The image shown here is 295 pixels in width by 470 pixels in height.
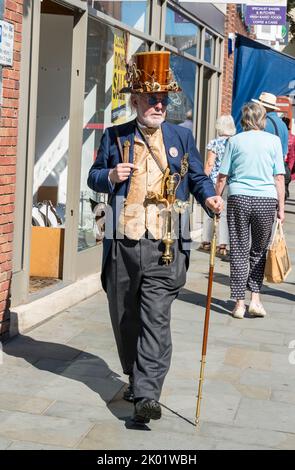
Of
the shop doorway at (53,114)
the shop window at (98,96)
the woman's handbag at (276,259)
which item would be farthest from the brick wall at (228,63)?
the woman's handbag at (276,259)

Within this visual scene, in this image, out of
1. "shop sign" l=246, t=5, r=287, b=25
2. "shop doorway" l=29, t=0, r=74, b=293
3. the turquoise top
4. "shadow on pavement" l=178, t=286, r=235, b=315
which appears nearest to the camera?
the turquoise top

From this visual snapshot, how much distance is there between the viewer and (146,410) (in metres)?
4.80

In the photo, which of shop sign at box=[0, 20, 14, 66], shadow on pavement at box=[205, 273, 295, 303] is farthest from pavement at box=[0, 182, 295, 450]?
shop sign at box=[0, 20, 14, 66]

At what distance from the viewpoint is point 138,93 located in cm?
493

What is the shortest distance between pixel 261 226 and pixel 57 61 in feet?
9.70

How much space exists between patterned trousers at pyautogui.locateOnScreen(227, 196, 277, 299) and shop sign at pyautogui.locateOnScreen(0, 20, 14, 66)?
2439mm

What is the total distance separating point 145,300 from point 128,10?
17.3 feet

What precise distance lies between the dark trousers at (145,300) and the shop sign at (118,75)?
4596mm

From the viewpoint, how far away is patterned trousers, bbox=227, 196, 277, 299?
777 centimetres

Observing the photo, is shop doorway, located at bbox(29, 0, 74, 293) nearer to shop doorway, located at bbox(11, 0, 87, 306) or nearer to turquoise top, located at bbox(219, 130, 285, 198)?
shop doorway, located at bbox(11, 0, 87, 306)

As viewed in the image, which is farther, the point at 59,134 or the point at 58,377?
the point at 59,134

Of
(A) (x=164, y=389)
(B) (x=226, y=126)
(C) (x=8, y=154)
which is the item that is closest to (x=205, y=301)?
(B) (x=226, y=126)
